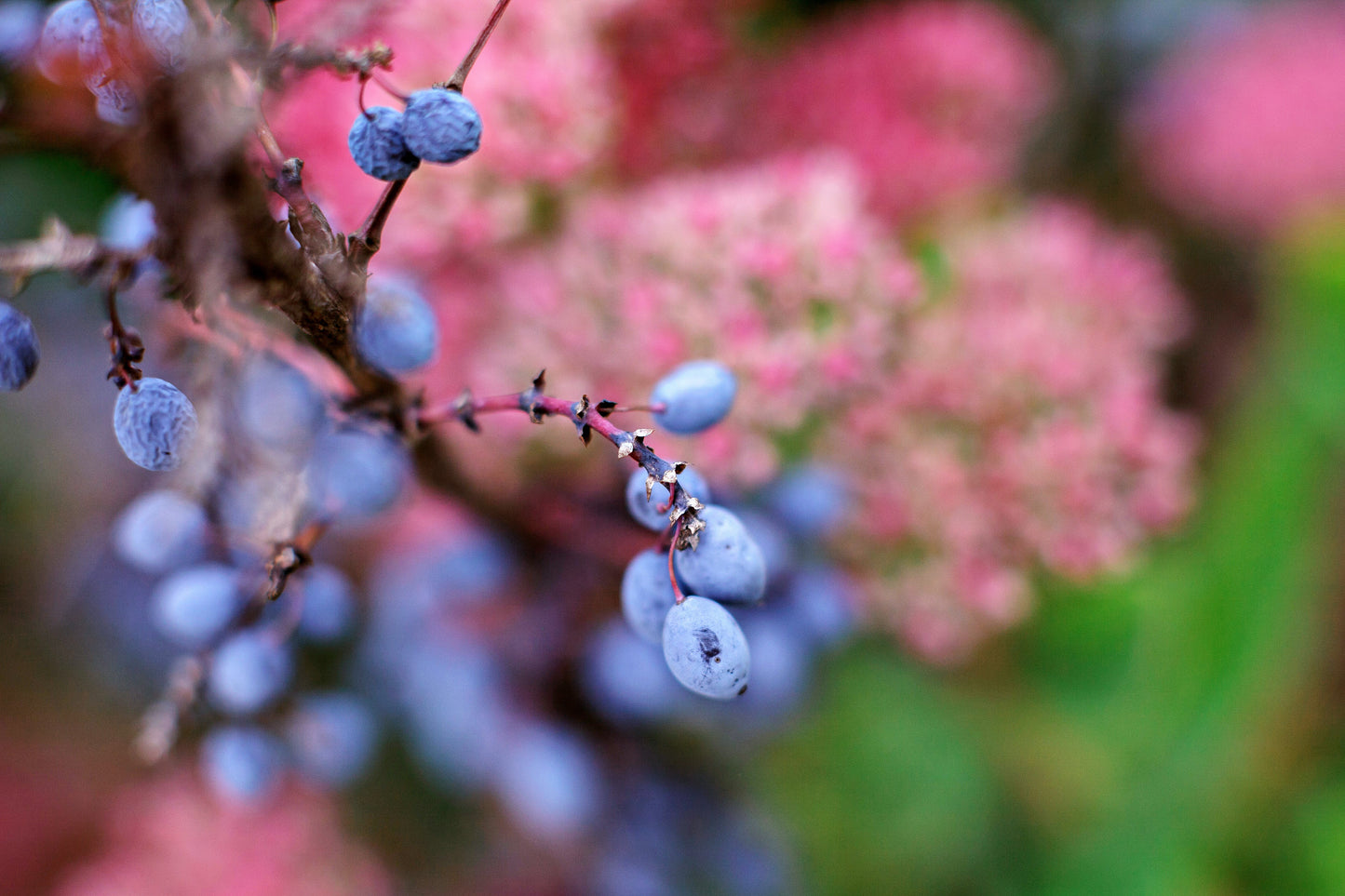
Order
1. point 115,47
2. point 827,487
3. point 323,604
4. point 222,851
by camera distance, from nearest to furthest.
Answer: point 115,47 < point 323,604 < point 827,487 < point 222,851

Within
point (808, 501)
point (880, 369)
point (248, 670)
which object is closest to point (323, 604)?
point (248, 670)

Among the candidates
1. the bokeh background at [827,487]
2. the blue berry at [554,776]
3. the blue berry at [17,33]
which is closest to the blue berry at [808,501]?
the bokeh background at [827,487]

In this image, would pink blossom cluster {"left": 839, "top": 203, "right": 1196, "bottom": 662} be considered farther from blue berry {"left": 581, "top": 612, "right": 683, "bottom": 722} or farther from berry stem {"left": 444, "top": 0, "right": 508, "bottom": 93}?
berry stem {"left": 444, "top": 0, "right": 508, "bottom": 93}

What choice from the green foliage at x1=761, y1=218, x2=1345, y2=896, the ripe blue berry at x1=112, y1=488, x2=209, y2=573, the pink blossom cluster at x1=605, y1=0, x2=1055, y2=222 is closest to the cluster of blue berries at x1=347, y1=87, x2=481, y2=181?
the ripe blue berry at x1=112, y1=488, x2=209, y2=573

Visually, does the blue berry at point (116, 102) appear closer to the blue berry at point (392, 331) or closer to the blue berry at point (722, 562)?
the blue berry at point (392, 331)

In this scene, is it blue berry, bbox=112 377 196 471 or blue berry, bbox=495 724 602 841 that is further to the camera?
blue berry, bbox=495 724 602 841

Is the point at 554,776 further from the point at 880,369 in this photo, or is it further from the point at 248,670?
the point at 880,369

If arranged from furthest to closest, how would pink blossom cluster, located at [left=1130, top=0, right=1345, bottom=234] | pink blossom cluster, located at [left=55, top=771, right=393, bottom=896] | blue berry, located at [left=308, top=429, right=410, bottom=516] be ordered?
pink blossom cluster, located at [left=1130, top=0, right=1345, bottom=234]
pink blossom cluster, located at [left=55, top=771, right=393, bottom=896]
blue berry, located at [left=308, top=429, right=410, bottom=516]
